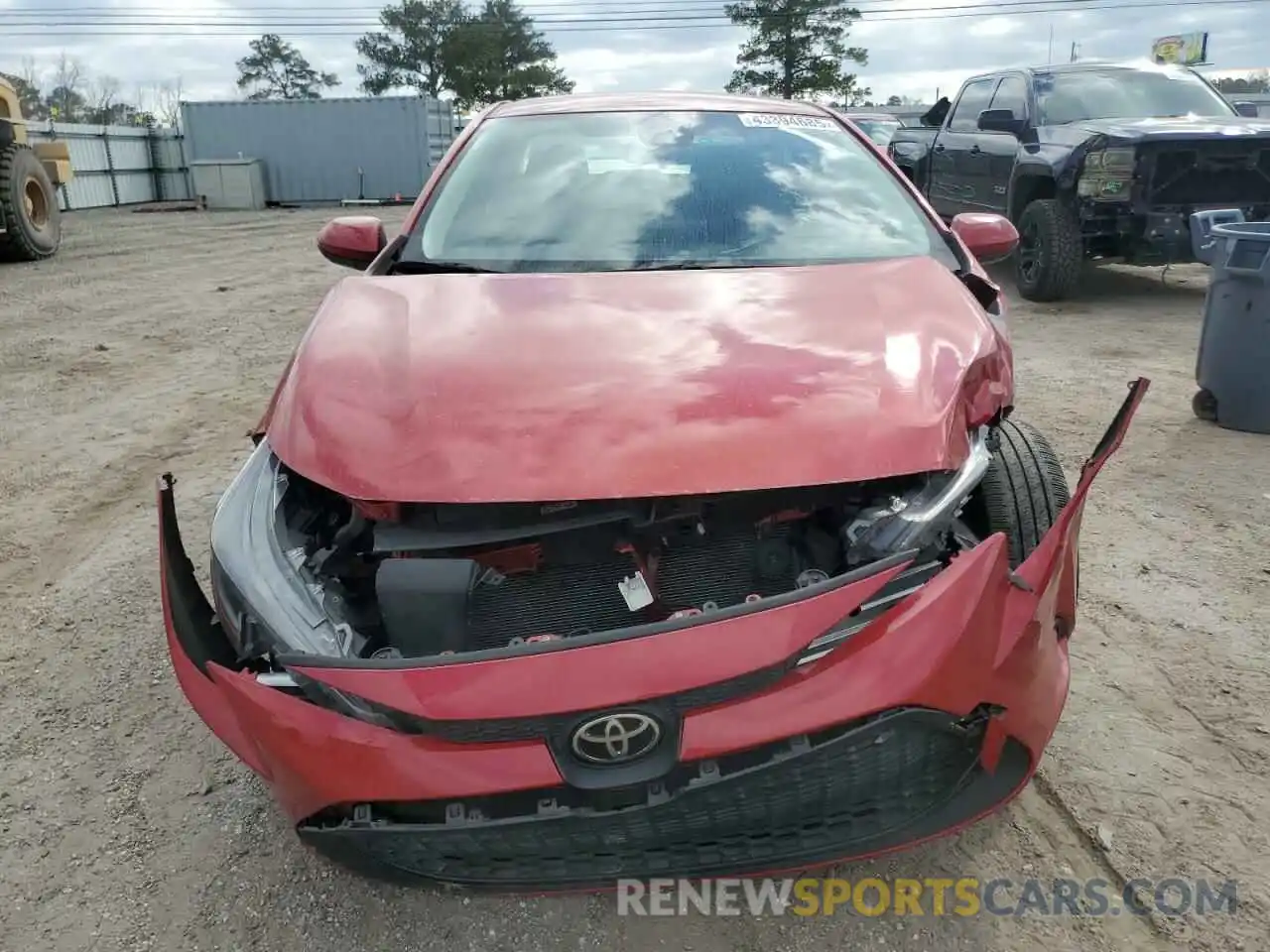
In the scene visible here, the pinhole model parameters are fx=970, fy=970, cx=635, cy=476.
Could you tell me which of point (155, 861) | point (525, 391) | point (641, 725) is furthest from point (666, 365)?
point (155, 861)

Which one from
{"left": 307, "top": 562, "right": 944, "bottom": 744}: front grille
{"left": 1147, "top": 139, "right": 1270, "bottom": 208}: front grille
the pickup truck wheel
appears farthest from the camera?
the pickup truck wheel

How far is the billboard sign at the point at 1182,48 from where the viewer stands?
163 ft

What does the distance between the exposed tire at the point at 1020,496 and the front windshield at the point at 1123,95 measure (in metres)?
6.28

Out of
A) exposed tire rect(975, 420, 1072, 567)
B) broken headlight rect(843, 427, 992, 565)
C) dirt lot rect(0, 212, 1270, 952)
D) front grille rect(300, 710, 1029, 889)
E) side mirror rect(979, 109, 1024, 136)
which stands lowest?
dirt lot rect(0, 212, 1270, 952)

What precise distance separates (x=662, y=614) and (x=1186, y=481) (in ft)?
9.85

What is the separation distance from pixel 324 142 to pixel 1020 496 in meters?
23.7

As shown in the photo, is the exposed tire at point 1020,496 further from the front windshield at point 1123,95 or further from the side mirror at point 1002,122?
the front windshield at point 1123,95

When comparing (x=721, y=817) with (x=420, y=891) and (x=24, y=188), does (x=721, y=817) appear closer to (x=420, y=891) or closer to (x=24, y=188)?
(x=420, y=891)

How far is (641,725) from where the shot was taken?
143cm

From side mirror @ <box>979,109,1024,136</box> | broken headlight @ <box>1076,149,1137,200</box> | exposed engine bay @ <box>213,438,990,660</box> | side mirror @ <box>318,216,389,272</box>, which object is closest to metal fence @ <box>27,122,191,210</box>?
side mirror @ <box>979,109,1024,136</box>

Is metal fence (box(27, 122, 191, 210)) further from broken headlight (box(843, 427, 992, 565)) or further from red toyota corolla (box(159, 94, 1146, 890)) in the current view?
broken headlight (box(843, 427, 992, 565))

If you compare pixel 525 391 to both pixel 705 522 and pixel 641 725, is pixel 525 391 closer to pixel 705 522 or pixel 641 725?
pixel 705 522

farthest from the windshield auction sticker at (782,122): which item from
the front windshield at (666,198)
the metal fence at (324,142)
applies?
the metal fence at (324,142)

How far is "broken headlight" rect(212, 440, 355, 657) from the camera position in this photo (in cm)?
162
